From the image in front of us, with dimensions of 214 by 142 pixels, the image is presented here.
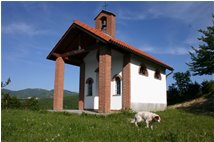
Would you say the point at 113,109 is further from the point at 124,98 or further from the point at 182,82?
the point at 182,82

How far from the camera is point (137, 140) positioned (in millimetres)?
6488

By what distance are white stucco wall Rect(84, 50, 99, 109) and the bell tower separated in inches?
83.7

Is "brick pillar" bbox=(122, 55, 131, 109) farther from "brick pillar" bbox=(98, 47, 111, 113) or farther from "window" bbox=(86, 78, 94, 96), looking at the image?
"window" bbox=(86, 78, 94, 96)

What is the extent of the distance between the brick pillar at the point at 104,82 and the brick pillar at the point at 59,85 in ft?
16.3

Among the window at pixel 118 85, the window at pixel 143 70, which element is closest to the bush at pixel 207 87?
the window at pixel 143 70

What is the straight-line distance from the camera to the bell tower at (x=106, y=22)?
68.9 feet

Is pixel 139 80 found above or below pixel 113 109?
above

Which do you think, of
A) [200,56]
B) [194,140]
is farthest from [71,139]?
[200,56]

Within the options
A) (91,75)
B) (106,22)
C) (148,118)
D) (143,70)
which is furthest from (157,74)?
(148,118)

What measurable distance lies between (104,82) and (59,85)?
5.40 metres

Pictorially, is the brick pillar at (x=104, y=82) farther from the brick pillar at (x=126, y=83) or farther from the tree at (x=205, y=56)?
the tree at (x=205, y=56)

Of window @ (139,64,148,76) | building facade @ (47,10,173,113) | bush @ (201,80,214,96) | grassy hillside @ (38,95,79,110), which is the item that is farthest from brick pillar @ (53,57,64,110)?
bush @ (201,80,214,96)

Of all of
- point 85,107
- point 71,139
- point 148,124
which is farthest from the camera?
point 85,107

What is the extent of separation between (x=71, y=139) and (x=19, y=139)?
1.35 meters
